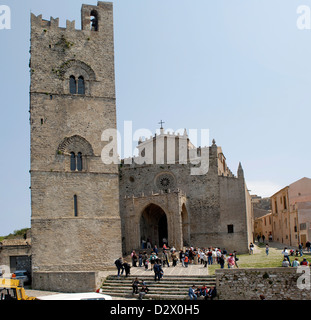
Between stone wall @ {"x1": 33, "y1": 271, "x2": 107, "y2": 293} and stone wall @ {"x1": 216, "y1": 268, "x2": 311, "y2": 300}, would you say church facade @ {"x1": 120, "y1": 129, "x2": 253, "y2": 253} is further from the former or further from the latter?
stone wall @ {"x1": 216, "y1": 268, "x2": 311, "y2": 300}

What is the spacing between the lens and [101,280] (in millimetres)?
22609

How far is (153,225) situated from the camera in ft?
120

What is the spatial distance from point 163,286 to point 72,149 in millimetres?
11050

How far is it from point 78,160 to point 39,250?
5935 mm

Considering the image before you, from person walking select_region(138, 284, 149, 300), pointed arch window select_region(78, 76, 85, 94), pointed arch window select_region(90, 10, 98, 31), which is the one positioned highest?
pointed arch window select_region(90, 10, 98, 31)

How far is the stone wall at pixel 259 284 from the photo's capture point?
1797 cm

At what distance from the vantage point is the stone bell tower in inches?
1022

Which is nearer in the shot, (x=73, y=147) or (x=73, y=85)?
(x=73, y=147)

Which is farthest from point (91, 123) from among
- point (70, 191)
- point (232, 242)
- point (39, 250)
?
point (232, 242)

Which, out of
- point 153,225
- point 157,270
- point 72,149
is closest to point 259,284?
point 157,270

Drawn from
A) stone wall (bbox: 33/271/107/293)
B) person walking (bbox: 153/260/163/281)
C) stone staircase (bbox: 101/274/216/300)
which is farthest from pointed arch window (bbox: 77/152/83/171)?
person walking (bbox: 153/260/163/281)

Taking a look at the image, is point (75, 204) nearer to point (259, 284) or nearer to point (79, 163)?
point (79, 163)

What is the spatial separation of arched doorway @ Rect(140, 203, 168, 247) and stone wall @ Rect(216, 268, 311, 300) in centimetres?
1680
